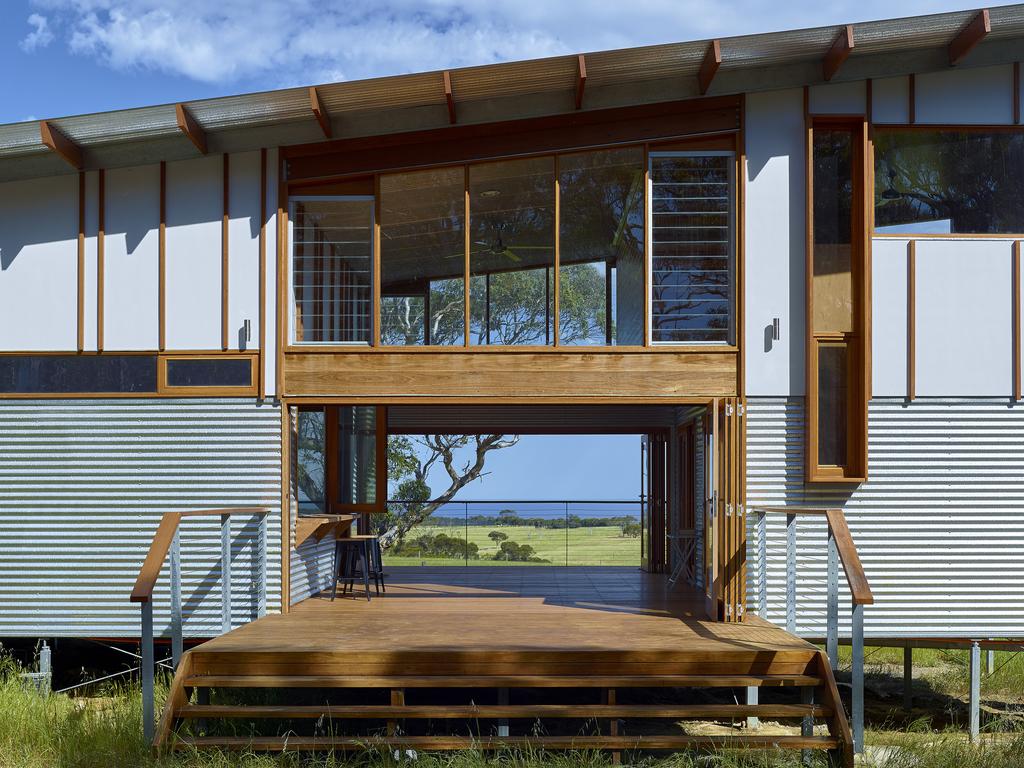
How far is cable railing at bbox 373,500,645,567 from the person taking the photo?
19594mm

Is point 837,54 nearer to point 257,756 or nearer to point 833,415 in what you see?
point 833,415

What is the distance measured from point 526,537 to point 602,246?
12313 mm

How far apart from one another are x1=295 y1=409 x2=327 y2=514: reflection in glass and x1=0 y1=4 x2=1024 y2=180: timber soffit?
2656 millimetres

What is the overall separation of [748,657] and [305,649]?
2.96 m

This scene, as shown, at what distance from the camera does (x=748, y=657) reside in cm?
714

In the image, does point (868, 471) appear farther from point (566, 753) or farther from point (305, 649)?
point (305, 649)

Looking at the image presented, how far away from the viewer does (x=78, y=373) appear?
31.1 feet

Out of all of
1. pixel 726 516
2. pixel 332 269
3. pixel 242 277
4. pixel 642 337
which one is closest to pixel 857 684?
pixel 726 516

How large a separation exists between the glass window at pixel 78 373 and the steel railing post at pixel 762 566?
543cm

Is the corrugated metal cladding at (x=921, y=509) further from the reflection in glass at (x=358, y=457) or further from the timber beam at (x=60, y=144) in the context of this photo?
the timber beam at (x=60, y=144)

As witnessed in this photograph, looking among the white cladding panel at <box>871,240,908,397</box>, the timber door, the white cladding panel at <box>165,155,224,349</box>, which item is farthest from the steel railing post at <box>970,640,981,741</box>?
the white cladding panel at <box>165,155,224,349</box>

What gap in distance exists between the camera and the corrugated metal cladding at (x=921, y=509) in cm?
933

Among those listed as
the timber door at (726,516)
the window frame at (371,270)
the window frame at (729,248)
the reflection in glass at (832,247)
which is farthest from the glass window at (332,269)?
the reflection in glass at (832,247)

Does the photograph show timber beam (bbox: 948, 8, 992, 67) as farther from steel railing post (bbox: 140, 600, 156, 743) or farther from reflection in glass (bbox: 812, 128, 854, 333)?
steel railing post (bbox: 140, 600, 156, 743)
